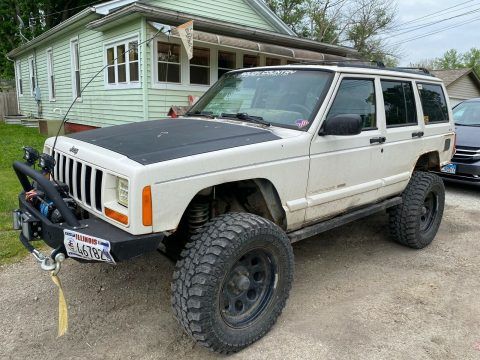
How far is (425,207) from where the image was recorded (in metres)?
4.85

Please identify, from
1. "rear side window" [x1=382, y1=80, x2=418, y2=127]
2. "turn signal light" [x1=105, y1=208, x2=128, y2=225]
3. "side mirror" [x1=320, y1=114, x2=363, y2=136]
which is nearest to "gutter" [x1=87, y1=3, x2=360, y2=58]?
"rear side window" [x1=382, y1=80, x2=418, y2=127]

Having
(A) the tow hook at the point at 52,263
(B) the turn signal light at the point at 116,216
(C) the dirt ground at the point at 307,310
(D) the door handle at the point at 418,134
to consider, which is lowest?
(C) the dirt ground at the point at 307,310

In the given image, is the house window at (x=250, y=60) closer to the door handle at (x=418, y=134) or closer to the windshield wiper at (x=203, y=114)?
the door handle at (x=418, y=134)

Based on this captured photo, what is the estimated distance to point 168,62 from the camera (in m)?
11.0

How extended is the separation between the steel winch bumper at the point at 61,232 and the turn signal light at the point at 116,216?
63 mm

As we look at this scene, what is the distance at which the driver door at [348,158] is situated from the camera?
332 cm

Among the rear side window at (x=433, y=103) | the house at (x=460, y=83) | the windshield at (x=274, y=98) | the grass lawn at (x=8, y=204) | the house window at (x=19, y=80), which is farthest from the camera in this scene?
the house at (x=460, y=83)

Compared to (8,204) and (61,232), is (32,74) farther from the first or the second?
(61,232)

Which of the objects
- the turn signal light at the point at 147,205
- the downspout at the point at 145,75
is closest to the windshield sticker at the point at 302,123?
the turn signal light at the point at 147,205

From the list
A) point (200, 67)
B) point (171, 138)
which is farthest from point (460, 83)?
point (171, 138)

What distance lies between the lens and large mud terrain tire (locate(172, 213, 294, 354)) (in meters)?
2.52

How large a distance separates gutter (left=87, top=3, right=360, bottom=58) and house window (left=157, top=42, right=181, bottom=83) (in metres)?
0.76

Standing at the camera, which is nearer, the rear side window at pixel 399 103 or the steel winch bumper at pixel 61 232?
the steel winch bumper at pixel 61 232

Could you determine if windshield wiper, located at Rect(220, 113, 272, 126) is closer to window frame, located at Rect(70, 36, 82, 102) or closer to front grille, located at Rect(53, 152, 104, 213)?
front grille, located at Rect(53, 152, 104, 213)
